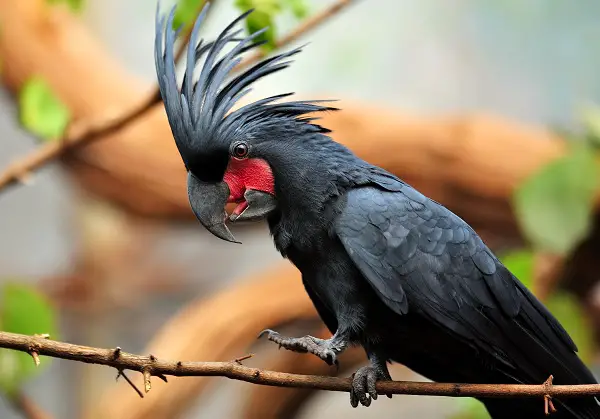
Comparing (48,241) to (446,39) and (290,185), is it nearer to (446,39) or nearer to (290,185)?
(446,39)

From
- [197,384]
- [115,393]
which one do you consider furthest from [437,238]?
[115,393]

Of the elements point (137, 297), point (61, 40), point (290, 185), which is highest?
point (61, 40)

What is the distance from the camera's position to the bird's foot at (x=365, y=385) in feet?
4.69

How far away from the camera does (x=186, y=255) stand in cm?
477

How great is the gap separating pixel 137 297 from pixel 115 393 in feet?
5.85

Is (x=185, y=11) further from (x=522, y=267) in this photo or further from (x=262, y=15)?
(x=522, y=267)

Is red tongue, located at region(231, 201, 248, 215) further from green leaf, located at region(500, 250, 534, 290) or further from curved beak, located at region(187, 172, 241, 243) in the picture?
green leaf, located at region(500, 250, 534, 290)

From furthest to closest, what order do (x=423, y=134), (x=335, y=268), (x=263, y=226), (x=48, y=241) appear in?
1. (x=48, y=241)
2. (x=263, y=226)
3. (x=423, y=134)
4. (x=335, y=268)

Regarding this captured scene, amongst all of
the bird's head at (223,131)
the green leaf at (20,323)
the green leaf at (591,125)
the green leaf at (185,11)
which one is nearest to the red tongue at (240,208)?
the bird's head at (223,131)

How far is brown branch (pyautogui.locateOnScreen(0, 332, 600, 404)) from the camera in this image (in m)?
1.21

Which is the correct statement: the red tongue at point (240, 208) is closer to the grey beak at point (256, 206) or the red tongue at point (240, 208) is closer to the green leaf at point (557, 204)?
the grey beak at point (256, 206)

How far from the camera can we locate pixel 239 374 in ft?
4.21

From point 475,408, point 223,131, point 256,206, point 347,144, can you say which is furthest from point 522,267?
point 223,131

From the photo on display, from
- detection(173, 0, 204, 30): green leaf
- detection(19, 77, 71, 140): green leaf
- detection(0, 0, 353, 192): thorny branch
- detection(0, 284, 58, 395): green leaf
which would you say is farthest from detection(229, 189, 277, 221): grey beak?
detection(0, 284, 58, 395): green leaf
